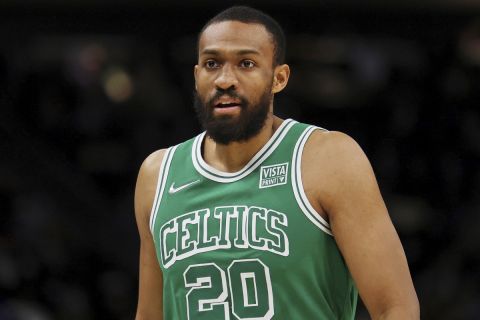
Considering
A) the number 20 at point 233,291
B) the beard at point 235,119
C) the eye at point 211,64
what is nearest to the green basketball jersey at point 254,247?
the number 20 at point 233,291

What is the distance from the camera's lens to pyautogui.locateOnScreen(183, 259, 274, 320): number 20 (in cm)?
363

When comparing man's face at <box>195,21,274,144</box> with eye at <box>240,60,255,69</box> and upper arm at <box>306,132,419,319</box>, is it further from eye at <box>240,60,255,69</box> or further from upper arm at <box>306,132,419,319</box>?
upper arm at <box>306,132,419,319</box>

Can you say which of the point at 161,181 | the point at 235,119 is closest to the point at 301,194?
the point at 235,119

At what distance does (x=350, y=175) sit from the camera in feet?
11.9

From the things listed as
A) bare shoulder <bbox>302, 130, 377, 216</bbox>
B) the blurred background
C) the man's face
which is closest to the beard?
the man's face

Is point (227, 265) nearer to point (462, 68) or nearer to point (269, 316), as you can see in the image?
point (269, 316)

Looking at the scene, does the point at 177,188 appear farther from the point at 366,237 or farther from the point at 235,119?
the point at 366,237

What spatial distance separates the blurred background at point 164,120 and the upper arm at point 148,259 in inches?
171

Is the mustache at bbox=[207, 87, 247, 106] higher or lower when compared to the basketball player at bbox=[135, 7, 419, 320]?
higher

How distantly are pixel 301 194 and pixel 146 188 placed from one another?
678 mm

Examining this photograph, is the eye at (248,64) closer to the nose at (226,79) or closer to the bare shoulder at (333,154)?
the nose at (226,79)

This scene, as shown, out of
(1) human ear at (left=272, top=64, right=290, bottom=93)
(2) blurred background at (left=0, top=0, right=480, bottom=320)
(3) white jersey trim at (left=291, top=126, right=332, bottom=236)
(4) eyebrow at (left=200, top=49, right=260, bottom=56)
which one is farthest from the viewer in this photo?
(2) blurred background at (left=0, top=0, right=480, bottom=320)

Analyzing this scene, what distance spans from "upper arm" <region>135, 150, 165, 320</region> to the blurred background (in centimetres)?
434

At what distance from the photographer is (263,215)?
3.71 m
